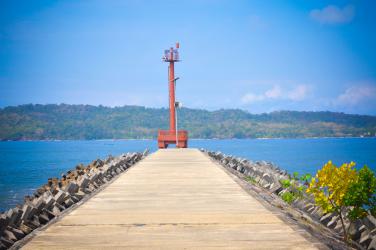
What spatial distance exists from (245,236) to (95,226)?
1732mm

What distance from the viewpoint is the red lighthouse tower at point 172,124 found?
101ft

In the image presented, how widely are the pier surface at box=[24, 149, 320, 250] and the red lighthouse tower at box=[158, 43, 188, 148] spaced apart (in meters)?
22.1

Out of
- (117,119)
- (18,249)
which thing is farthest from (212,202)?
(117,119)

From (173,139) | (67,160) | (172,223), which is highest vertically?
(173,139)

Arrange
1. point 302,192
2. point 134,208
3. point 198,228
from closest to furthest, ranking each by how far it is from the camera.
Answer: point 198,228
point 134,208
point 302,192

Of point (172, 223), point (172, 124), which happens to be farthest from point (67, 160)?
point (172, 223)

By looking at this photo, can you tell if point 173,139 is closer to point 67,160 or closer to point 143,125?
point 67,160

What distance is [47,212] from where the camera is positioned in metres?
6.56

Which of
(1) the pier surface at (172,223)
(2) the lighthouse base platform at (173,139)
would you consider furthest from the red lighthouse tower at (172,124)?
(1) the pier surface at (172,223)

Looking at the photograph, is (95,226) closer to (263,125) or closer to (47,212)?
(47,212)

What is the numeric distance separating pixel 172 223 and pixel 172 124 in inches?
1037

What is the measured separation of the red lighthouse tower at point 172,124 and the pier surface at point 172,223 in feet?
72.5

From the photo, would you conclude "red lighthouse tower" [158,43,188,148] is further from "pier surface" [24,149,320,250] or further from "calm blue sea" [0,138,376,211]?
"pier surface" [24,149,320,250]

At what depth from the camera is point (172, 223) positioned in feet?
17.9
